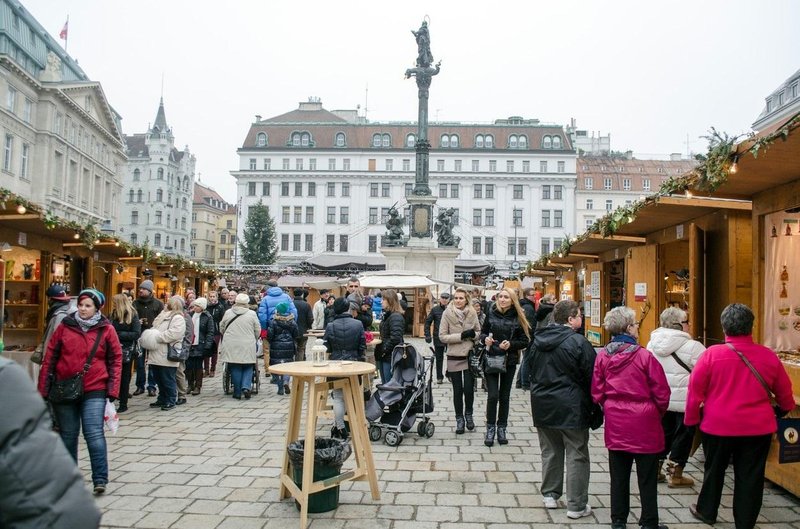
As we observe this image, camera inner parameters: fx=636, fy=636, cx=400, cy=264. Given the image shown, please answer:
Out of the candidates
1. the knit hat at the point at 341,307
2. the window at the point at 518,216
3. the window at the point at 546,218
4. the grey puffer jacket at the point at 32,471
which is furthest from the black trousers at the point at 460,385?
the window at the point at 546,218

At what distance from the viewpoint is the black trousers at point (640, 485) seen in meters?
4.39

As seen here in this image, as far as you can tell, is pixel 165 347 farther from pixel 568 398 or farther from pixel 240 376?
pixel 568 398

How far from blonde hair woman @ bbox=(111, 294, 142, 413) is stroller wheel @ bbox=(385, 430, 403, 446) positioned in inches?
161

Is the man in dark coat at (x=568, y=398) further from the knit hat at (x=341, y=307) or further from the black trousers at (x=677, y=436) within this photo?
the knit hat at (x=341, y=307)

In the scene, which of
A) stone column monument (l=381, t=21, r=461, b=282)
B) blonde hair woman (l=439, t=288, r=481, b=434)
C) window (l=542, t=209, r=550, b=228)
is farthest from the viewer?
window (l=542, t=209, r=550, b=228)

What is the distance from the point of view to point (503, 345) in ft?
23.0

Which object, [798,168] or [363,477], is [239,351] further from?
[798,168]

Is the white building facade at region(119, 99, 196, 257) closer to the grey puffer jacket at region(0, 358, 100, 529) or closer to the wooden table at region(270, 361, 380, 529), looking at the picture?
the wooden table at region(270, 361, 380, 529)

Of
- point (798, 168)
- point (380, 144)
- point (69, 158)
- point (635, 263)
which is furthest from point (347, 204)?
point (798, 168)

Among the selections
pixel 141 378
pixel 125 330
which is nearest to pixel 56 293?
pixel 125 330

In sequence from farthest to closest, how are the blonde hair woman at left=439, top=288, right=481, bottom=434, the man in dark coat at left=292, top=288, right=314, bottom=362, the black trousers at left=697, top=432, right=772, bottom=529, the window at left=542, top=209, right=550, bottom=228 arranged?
the window at left=542, top=209, right=550, bottom=228 < the man in dark coat at left=292, top=288, right=314, bottom=362 < the blonde hair woman at left=439, top=288, right=481, bottom=434 < the black trousers at left=697, top=432, right=772, bottom=529

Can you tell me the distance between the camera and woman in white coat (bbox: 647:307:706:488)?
18.0 feet

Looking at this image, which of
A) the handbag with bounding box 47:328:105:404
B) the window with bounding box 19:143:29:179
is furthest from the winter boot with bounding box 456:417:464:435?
the window with bounding box 19:143:29:179

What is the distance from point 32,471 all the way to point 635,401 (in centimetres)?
382
